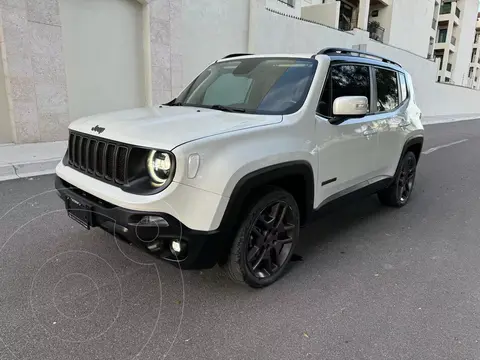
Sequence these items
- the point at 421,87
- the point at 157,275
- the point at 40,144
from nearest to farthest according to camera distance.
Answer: the point at 157,275 → the point at 40,144 → the point at 421,87

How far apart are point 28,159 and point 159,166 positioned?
560cm

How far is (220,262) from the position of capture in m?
2.89

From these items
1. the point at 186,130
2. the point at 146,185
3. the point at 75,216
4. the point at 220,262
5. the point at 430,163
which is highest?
the point at 186,130

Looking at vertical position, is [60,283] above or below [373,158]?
below

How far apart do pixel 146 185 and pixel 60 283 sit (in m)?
1.27

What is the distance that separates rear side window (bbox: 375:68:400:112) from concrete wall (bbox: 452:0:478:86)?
2123 inches

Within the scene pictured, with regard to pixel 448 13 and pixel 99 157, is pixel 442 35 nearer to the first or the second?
pixel 448 13

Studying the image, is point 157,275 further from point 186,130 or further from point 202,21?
point 202,21

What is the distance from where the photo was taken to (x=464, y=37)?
50781 mm

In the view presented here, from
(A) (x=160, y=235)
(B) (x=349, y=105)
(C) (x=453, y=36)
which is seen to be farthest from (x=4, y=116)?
(C) (x=453, y=36)

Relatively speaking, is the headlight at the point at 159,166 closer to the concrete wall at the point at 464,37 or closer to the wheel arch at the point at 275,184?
the wheel arch at the point at 275,184

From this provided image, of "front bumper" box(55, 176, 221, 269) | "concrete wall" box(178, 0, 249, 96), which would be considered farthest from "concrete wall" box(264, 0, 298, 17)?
"front bumper" box(55, 176, 221, 269)

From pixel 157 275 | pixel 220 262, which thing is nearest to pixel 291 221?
pixel 220 262

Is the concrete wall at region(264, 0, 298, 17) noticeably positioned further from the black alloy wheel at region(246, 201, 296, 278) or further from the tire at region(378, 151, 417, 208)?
the black alloy wheel at region(246, 201, 296, 278)
